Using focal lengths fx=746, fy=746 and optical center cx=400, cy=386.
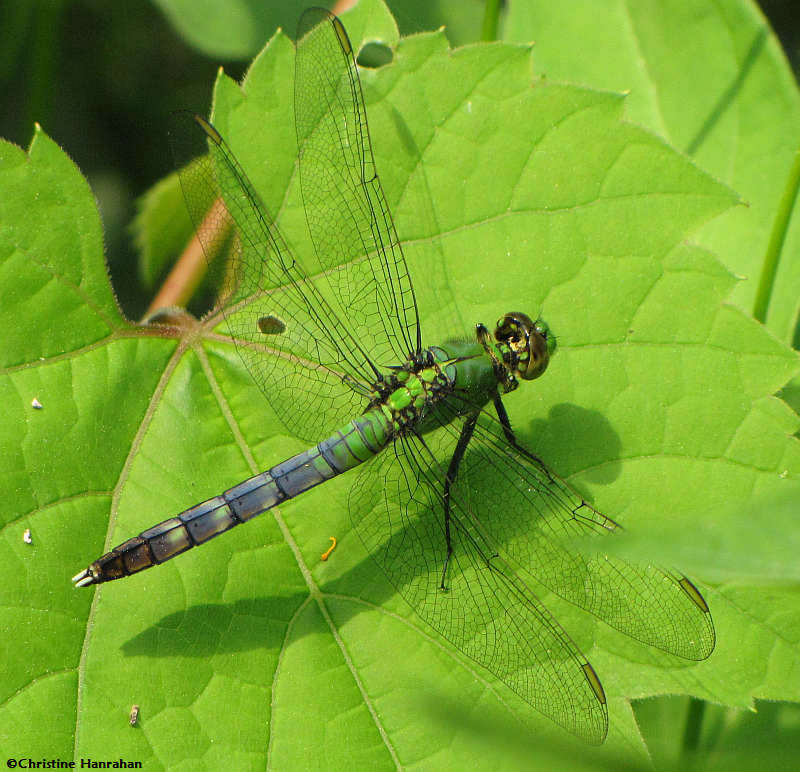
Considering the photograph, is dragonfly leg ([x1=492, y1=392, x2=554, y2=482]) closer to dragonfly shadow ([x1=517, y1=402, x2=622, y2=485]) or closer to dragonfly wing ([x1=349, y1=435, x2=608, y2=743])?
dragonfly shadow ([x1=517, y1=402, x2=622, y2=485])

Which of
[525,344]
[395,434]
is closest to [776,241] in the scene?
[525,344]

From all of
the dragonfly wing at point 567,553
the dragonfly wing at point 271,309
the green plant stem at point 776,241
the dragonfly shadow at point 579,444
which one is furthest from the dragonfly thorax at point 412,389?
the green plant stem at point 776,241

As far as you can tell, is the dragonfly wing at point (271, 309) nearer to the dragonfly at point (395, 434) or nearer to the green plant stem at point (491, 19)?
the dragonfly at point (395, 434)

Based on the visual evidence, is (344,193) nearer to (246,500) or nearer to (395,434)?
(395,434)

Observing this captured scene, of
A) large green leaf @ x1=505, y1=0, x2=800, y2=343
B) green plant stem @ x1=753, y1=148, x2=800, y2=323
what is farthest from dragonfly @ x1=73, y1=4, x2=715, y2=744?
large green leaf @ x1=505, y1=0, x2=800, y2=343

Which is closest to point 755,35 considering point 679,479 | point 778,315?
point 778,315

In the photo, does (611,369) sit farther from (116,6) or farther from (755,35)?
(116,6)
